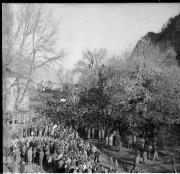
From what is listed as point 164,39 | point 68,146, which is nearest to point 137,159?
point 68,146

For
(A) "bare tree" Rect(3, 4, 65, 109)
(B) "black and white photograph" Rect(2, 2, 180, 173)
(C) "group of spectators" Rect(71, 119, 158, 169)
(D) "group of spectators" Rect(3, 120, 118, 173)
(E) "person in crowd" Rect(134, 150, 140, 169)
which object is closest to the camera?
(D) "group of spectators" Rect(3, 120, 118, 173)

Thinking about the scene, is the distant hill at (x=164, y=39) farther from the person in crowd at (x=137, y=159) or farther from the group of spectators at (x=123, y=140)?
the person in crowd at (x=137, y=159)

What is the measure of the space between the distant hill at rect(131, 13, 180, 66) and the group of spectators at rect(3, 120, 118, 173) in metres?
3.72

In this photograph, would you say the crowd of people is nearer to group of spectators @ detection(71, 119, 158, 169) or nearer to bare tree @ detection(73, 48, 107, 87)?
group of spectators @ detection(71, 119, 158, 169)

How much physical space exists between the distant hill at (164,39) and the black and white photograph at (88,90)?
0.12 m

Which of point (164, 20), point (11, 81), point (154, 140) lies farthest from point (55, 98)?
point (164, 20)

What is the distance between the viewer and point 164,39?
558 inches

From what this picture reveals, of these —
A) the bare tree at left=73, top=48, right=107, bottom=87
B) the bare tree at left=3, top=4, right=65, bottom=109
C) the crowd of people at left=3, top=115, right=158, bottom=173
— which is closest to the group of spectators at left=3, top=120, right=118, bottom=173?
the crowd of people at left=3, top=115, right=158, bottom=173

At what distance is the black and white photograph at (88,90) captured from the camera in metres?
10.4

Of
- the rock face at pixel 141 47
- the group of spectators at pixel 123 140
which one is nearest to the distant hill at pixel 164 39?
the rock face at pixel 141 47

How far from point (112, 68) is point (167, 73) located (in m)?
1.83

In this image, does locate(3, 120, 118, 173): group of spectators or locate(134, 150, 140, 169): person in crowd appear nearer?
locate(3, 120, 118, 173): group of spectators

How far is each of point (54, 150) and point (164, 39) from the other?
21.9ft

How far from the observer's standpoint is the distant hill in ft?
38.7
